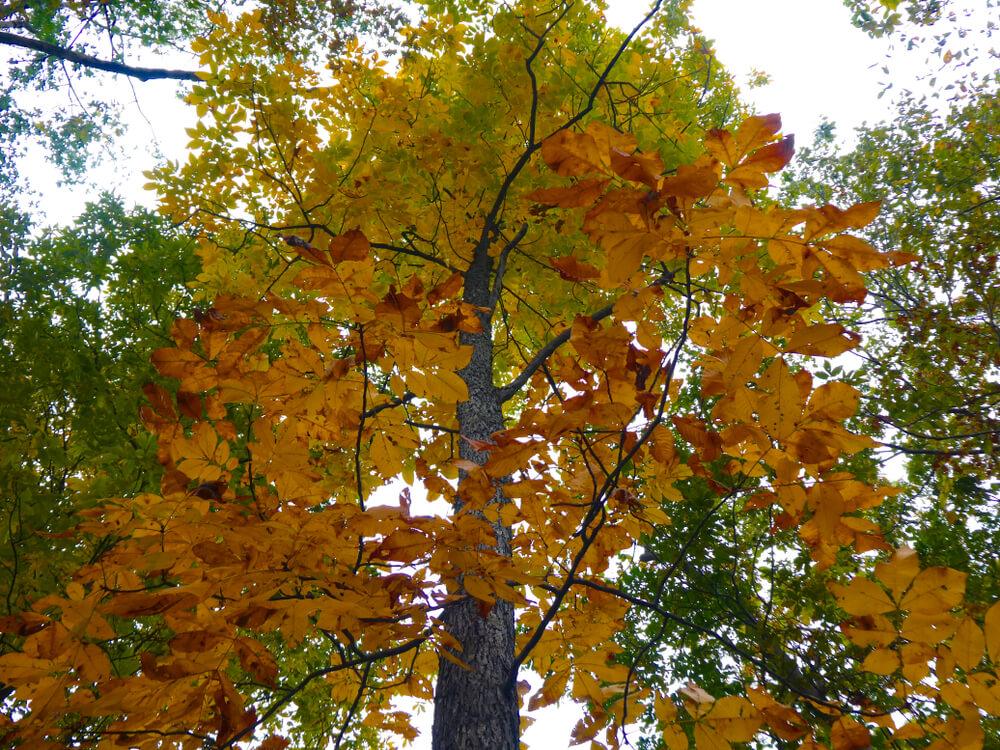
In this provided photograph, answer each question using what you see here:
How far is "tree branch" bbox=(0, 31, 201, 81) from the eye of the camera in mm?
5277

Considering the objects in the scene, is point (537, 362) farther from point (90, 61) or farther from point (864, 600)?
point (90, 61)

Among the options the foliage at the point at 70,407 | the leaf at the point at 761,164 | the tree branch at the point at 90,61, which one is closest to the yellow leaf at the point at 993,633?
the leaf at the point at 761,164

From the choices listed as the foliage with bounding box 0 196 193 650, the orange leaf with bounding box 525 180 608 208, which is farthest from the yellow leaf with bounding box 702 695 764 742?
the foliage with bounding box 0 196 193 650

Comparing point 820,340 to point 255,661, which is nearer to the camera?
point 820,340

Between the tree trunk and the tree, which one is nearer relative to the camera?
the tree

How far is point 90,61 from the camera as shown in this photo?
5605mm

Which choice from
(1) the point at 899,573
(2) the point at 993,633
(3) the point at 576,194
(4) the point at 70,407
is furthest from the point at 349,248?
(4) the point at 70,407

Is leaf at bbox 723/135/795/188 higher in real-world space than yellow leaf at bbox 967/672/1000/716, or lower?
higher

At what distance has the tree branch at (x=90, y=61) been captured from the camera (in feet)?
17.3

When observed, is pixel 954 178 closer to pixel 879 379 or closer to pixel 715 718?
pixel 879 379

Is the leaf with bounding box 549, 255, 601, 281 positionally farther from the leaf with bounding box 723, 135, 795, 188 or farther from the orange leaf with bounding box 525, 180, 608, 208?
the leaf with bounding box 723, 135, 795, 188

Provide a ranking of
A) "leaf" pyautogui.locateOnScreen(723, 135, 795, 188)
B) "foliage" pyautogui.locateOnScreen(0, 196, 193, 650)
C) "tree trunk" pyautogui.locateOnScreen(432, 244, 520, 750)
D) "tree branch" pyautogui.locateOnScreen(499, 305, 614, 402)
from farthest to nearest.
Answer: "tree branch" pyautogui.locateOnScreen(499, 305, 614, 402), "foliage" pyautogui.locateOnScreen(0, 196, 193, 650), "tree trunk" pyautogui.locateOnScreen(432, 244, 520, 750), "leaf" pyautogui.locateOnScreen(723, 135, 795, 188)

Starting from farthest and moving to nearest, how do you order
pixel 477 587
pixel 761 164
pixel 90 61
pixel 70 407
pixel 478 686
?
pixel 90 61
pixel 70 407
pixel 478 686
pixel 477 587
pixel 761 164

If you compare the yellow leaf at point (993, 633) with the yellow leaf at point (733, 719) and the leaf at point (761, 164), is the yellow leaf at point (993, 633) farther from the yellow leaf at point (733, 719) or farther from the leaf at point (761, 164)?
the leaf at point (761, 164)
